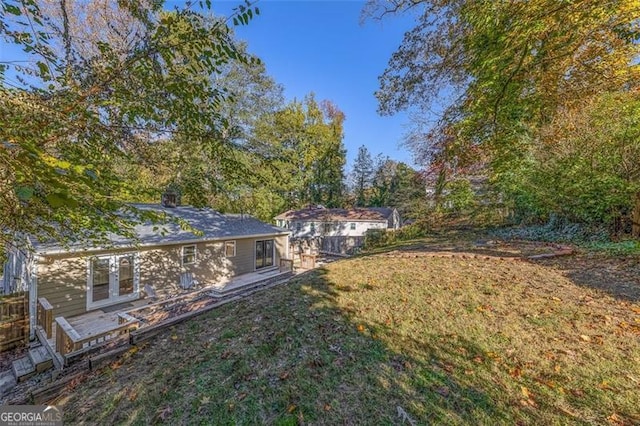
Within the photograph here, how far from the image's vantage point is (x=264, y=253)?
1360 centimetres

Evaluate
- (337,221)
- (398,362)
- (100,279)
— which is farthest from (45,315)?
(337,221)

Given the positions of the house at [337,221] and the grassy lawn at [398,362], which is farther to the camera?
the house at [337,221]

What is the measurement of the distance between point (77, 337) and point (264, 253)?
28.5 feet

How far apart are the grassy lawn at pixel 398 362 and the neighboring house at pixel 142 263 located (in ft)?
7.04

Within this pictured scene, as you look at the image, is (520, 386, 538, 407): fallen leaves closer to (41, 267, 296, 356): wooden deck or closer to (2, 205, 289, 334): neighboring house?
(2, 205, 289, 334): neighboring house

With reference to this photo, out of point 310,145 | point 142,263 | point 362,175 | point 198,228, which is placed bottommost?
point 142,263

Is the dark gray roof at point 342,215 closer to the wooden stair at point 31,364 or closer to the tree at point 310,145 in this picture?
the tree at point 310,145

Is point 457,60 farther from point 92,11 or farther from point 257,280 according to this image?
point 92,11

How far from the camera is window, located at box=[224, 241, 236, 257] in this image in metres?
11.5

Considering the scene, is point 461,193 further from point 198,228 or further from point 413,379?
point 413,379

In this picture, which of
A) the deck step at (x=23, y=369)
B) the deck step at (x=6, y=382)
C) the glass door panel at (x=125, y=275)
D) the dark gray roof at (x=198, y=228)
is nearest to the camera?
the deck step at (x=6, y=382)

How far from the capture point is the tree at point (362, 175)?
3850cm

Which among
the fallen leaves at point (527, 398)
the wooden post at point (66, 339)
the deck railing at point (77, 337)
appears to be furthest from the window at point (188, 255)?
the fallen leaves at point (527, 398)

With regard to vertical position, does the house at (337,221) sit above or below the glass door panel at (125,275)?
above
